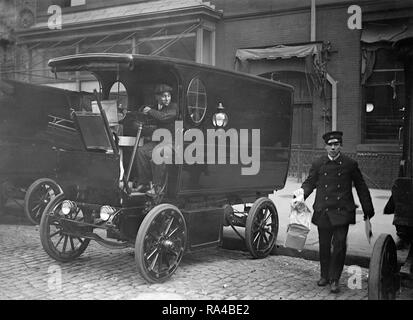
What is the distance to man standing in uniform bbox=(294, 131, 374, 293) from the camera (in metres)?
4.96

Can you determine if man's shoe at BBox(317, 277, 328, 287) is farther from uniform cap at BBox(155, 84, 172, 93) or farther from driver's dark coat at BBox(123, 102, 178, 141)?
uniform cap at BBox(155, 84, 172, 93)

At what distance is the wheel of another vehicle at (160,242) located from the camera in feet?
16.0

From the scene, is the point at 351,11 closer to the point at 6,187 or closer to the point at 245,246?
the point at 245,246

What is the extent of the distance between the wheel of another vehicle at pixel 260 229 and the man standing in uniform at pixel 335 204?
4.18 ft

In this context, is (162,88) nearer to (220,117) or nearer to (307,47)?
(220,117)

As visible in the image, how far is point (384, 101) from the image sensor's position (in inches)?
463

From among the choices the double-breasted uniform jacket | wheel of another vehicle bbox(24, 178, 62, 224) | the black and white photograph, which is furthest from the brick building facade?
the double-breasted uniform jacket

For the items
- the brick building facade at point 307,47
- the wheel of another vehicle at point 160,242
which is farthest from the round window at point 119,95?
the brick building facade at point 307,47

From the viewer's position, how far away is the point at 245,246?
6.88m

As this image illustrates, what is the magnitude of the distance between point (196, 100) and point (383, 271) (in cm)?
279

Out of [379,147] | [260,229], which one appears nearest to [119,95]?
[260,229]

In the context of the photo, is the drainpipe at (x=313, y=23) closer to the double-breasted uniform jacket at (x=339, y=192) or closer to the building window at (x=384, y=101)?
the building window at (x=384, y=101)

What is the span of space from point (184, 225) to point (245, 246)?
1830 mm

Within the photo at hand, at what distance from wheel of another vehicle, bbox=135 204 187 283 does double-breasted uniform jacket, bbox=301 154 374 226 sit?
1.51 m
